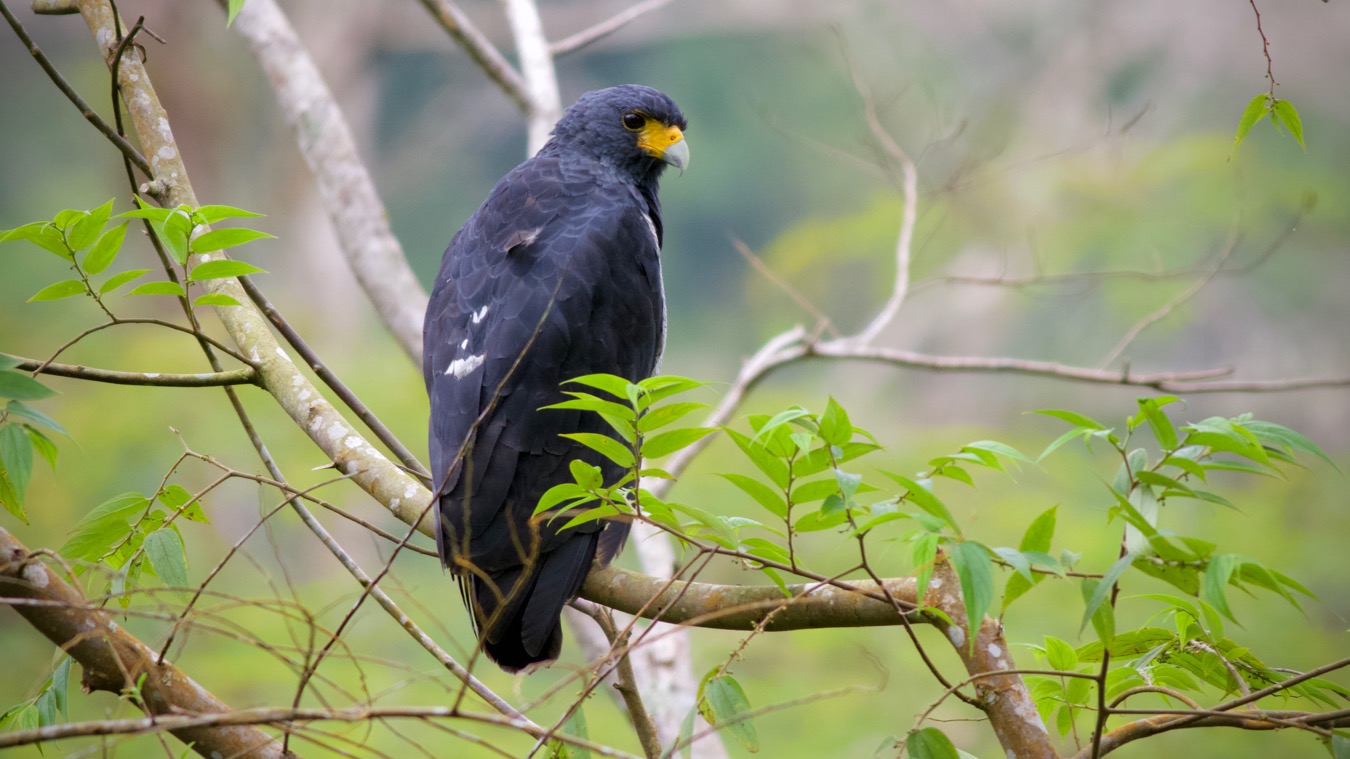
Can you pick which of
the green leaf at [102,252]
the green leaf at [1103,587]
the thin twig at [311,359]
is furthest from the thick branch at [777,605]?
the green leaf at [102,252]

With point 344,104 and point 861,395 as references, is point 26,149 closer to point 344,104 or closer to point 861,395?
point 344,104

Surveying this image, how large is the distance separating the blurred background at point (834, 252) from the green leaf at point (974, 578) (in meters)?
2.94

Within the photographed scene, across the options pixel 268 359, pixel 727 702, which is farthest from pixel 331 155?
pixel 727 702

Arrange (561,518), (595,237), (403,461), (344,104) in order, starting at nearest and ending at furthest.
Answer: (561,518) < (403,461) < (595,237) < (344,104)

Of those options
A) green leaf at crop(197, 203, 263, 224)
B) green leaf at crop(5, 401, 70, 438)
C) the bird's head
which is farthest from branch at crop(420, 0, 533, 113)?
green leaf at crop(5, 401, 70, 438)

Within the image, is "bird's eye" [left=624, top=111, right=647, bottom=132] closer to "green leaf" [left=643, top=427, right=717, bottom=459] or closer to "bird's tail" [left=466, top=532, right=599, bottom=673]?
"bird's tail" [left=466, top=532, right=599, bottom=673]

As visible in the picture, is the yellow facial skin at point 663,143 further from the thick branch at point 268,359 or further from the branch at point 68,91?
the branch at point 68,91

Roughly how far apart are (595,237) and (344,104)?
5985 mm

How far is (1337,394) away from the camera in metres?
5.38

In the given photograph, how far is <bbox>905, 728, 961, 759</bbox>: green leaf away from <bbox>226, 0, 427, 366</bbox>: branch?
2.52 m

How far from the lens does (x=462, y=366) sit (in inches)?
79.7

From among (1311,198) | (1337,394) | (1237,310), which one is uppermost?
(1311,198)

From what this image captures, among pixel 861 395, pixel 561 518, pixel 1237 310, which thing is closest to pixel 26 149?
pixel 861 395

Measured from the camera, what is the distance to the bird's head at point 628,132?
2646 mm
